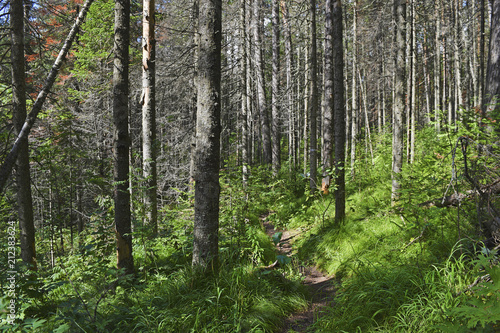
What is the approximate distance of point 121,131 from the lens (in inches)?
169

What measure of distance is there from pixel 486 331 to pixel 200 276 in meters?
2.93

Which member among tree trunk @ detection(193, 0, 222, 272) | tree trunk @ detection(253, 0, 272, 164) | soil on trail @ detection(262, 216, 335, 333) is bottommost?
soil on trail @ detection(262, 216, 335, 333)

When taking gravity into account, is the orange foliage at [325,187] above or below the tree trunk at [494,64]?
below

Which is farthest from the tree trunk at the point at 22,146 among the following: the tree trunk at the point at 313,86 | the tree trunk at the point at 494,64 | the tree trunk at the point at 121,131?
the tree trunk at the point at 494,64

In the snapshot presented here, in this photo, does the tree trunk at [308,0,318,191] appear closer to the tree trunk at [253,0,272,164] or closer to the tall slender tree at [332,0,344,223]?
the tree trunk at [253,0,272,164]

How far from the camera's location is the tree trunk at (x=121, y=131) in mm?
4277

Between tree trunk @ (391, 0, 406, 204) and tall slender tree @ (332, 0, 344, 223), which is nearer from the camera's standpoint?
tree trunk @ (391, 0, 406, 204)

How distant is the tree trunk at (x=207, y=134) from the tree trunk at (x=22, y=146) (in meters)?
3.39

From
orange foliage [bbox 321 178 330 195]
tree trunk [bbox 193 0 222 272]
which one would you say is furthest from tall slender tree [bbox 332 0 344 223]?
tree trunk [bbox 193 0 222 272]

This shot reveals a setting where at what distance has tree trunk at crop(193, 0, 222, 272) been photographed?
390 cm

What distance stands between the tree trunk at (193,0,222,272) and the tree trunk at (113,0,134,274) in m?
1.21

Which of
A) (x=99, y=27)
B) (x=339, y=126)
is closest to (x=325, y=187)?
(x=339, y=126)

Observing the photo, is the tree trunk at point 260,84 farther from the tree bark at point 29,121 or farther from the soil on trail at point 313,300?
the soil on trail at point 313,300

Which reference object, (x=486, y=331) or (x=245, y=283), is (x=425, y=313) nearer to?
(x=486, y=331)
